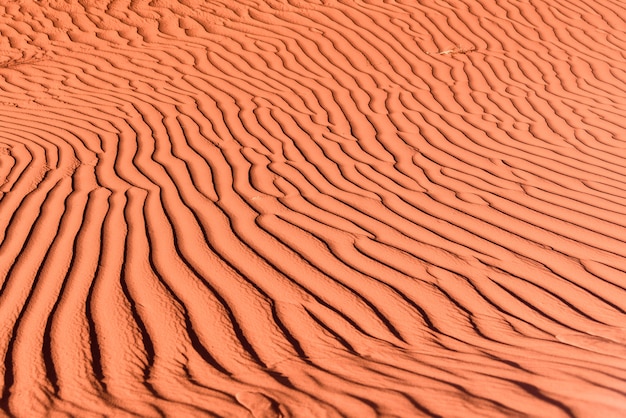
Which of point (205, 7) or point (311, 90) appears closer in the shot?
point (311, 90)

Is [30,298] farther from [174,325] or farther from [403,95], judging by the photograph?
[403,95]

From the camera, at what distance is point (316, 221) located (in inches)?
154

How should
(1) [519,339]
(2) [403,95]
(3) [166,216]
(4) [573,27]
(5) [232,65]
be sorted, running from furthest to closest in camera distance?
1. (4) [573,27]
2. (5) [232,65]
3. (2) [403,95]
4. (3) [166,216]
5. (1) [519,339]

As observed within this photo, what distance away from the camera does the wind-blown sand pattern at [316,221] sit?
2367 mm

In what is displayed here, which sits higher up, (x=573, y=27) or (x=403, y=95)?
(x=573, y=27)

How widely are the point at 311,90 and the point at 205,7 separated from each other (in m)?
2.90

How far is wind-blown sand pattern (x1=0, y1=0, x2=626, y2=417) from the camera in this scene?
2367 mm

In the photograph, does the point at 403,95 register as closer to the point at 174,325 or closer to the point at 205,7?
the point at 205,7

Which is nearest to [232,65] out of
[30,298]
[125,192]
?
[125,192]

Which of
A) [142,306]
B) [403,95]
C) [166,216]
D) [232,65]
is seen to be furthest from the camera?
[232,65]

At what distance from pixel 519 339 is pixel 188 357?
1.23 metres

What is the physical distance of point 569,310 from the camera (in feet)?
9.86

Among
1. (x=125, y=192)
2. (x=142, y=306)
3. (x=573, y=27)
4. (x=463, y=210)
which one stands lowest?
(x=125, y=192)

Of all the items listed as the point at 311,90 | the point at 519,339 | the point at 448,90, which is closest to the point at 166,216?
the point at 519,339
